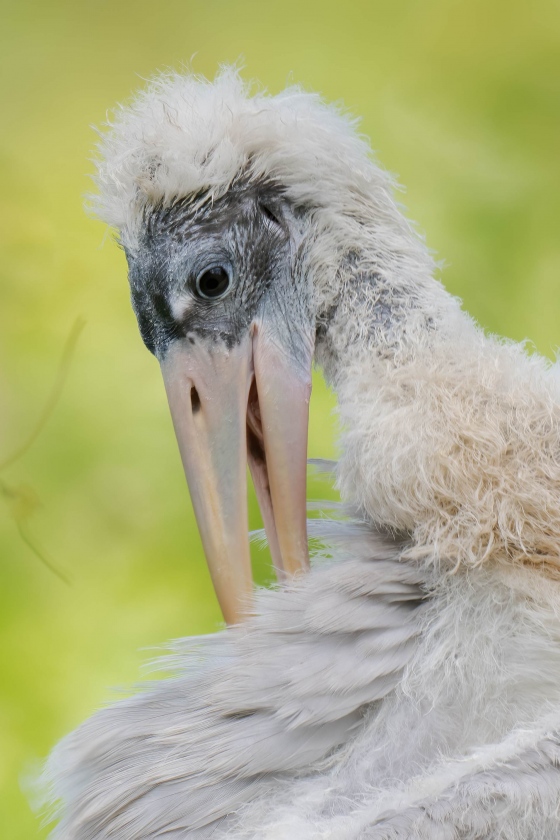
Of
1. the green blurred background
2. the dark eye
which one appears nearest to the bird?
the dark eye

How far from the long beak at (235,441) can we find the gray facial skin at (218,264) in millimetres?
17

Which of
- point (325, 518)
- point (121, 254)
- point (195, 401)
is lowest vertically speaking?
point (325, 518)

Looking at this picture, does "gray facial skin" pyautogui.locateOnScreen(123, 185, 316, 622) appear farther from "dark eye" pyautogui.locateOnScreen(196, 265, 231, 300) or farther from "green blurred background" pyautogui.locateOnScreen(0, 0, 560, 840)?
"green blurred background" pyautogui.locateOnScreen(0, 0, 560, 840)

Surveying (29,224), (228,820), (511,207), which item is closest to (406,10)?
(511,207)

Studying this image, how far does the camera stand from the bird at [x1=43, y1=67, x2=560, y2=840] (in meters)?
0.58

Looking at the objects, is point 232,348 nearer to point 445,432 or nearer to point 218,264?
point 218,264

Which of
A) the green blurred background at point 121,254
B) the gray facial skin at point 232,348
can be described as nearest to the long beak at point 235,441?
the gray facial skin at point 232,348

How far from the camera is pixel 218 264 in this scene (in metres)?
0.70

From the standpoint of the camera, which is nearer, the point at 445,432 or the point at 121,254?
the point at 445,432

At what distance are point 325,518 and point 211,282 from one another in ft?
0.78

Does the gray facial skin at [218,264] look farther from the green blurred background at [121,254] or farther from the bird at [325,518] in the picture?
the green blurred background at [121,254]

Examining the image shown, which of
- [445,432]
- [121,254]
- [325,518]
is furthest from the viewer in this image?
[121,254]

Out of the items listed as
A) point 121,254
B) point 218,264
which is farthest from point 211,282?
point 121,254

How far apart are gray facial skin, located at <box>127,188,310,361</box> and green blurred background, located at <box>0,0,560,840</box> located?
0.50 metres
